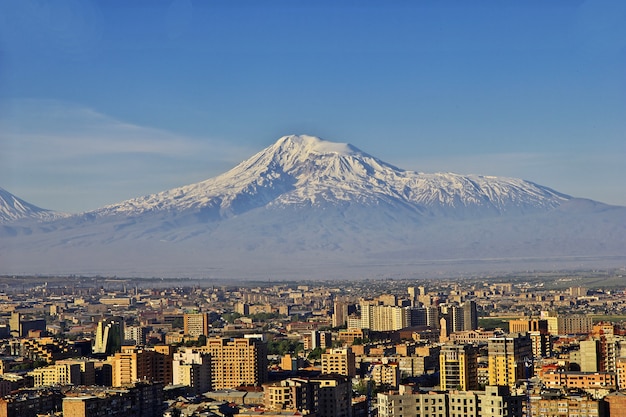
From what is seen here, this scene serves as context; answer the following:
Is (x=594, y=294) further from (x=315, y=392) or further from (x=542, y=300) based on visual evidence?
(x=315, y=392)

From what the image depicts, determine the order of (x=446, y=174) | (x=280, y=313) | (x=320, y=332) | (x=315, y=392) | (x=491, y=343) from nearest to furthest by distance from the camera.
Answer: (x=315, y=392) < (x=491, y=343) < (x=320, y=332) < (x=280, y=313) < (x=446, y=174)

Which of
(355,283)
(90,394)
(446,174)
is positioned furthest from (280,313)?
(446,174)

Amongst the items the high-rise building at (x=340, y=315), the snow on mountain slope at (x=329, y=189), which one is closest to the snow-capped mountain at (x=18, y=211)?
the snow on mountain slope at (x=329, y=189)

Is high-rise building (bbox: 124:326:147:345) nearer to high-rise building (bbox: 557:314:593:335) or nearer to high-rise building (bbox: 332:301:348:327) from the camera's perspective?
high-rise building (bbox: 332:301:348:327)

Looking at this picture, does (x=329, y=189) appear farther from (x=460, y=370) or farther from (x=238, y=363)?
(x=460, y=370)

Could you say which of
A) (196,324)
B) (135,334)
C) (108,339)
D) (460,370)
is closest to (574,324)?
(196,324)

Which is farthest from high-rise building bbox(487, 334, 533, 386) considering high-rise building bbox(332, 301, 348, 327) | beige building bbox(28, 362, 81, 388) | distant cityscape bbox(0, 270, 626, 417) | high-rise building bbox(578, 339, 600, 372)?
high-rise building bbox(332, 301, 348, 327)
